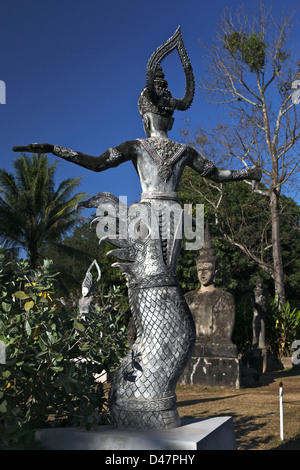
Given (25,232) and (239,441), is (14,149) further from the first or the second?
(25,232)

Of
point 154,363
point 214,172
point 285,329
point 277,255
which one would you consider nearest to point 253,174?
point 214,172

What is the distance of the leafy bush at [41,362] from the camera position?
261 cm

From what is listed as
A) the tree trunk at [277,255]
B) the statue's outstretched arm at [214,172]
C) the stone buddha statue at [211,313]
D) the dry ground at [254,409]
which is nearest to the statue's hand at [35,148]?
the statue's outstretched arm at [214,172]

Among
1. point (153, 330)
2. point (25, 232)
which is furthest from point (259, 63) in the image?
point (153, 330)

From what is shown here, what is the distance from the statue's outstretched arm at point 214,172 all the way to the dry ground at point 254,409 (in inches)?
124

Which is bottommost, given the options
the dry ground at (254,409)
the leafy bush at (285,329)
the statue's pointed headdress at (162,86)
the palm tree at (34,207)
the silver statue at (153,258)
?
the dry ground at (254,409)

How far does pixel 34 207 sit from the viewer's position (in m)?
16.8

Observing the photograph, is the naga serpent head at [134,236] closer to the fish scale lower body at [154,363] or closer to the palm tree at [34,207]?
the fish scale lower body at [154,363]

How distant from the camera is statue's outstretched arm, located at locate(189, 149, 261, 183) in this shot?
3.59m

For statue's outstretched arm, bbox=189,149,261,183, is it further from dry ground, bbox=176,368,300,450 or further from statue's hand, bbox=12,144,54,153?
dry ground, bbox=176,368,300,450

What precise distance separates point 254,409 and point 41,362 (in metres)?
5.19
